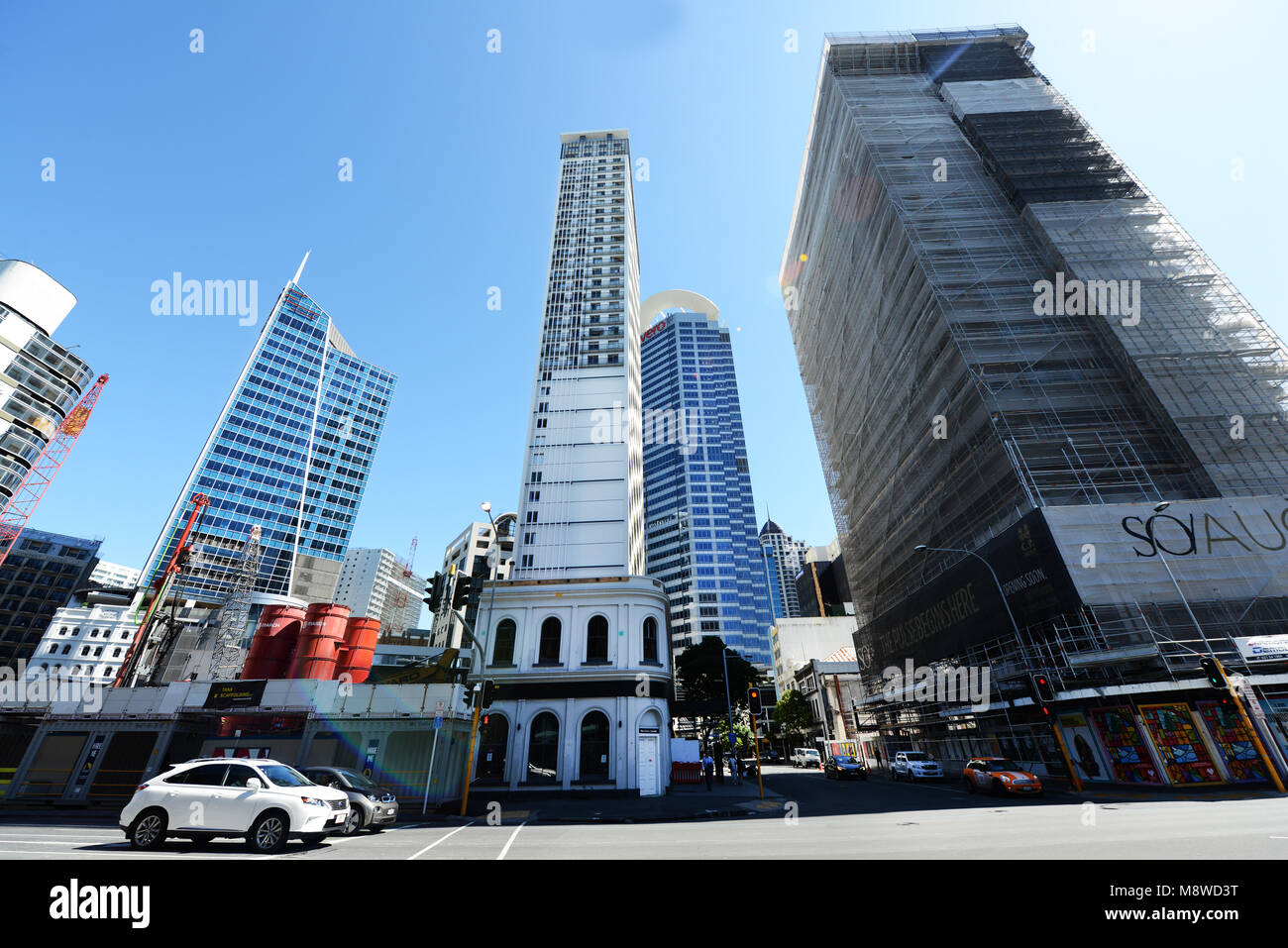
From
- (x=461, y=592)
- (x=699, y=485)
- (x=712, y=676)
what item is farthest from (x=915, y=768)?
(x=699, y=485)

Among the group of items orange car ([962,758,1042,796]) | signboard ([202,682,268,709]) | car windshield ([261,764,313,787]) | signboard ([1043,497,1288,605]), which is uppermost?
signboard ([1043,497,1288,605])

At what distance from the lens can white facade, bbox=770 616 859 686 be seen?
291 feet

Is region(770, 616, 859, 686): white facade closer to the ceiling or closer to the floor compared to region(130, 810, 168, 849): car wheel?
closer to the ceiling

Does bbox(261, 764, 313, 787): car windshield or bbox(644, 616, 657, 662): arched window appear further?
bbox(644, 616, 657, 662): arched window

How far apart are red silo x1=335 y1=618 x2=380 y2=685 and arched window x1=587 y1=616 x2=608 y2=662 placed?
12176 mm

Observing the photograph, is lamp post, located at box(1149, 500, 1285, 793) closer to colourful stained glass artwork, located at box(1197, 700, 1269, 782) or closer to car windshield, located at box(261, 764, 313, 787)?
colourful stained glass artwork, located at box(1197, 700, 1269, 782)

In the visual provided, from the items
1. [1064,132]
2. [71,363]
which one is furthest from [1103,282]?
[71,363]

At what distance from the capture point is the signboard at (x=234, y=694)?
23.3 m

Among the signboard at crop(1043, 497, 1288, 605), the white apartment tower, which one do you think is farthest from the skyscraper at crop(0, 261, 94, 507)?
the signboard at crop(1043, 497, 1288, 605)

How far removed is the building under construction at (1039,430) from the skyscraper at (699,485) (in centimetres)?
6326

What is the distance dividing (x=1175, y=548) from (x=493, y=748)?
3387 cm

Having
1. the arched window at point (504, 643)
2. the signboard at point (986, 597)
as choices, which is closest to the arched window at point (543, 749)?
the arched window at point (504, 643)

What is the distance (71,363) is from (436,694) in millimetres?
87391

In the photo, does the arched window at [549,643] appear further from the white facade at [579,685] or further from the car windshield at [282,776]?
the car windshield at [282,776]
